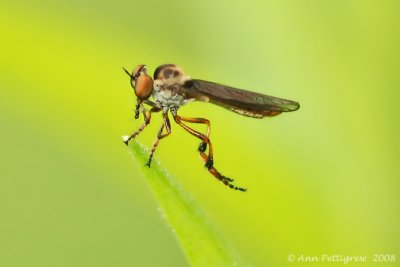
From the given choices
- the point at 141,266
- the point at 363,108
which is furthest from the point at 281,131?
the point at 141,266

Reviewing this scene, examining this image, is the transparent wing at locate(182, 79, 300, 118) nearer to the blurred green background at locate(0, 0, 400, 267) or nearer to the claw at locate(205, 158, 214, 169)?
the blurred green background at locate(0, 0, 400, 267)

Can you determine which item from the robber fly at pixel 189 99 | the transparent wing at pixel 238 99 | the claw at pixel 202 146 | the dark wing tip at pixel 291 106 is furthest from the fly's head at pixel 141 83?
the dark wing tip at pixel 291 106

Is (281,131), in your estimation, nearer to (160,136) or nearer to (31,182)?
(160,136)

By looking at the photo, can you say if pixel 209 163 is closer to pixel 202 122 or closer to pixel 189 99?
pixel 202 122

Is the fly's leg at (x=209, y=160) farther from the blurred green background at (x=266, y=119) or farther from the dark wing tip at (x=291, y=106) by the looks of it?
the dark wing tip at (x=291, y=106)

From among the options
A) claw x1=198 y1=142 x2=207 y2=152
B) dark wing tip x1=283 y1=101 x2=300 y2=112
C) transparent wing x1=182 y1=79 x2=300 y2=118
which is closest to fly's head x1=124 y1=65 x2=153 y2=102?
transparent wing x1=182 y1=79 x2=300 y2=118

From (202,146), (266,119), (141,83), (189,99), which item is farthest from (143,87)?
(266,119)
